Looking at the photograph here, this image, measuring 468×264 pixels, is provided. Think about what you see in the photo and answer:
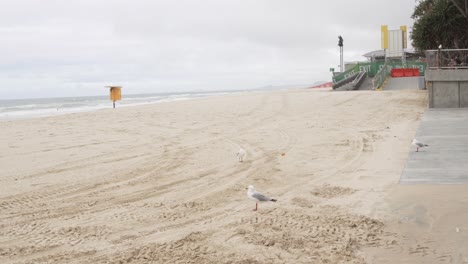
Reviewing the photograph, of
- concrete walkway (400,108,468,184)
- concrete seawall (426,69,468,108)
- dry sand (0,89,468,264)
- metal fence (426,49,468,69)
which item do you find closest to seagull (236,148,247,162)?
dry sand (0,89,468,264)

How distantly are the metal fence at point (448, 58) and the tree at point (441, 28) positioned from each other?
1313 centimetres

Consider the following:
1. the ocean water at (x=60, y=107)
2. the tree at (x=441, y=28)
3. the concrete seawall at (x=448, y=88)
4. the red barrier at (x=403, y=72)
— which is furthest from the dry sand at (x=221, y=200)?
the red barrier at (x=403, y=72)

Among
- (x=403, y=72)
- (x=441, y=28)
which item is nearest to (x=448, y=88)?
(x=441, y=28)

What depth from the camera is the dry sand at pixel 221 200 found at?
15.7 ft

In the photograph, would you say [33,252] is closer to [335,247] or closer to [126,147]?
[335,247]

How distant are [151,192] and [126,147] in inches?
199

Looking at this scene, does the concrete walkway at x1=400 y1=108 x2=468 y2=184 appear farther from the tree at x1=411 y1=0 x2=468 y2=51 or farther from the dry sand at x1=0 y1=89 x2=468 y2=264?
the tree at x1=411 y1=0 x2=468 y2=51

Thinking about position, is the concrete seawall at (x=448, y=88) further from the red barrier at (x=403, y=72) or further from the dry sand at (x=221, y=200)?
the red barrier at (x=403, y=72)

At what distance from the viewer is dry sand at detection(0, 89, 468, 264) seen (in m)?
4.78

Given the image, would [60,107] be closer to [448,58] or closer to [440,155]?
[448,58]

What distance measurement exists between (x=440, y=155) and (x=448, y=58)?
10.9 meters

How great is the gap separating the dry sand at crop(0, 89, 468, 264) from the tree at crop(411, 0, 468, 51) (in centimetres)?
1915

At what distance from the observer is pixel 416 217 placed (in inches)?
208

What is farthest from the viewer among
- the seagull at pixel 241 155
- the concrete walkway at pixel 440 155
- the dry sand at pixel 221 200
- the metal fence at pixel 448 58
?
the metal fence at pixel 448 58
